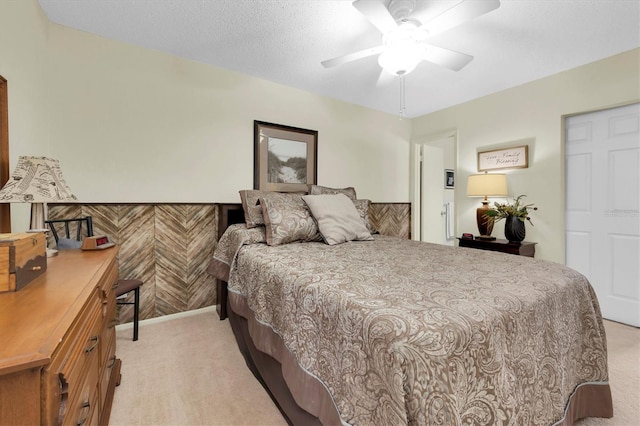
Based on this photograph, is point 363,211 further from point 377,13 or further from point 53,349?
point 53,349

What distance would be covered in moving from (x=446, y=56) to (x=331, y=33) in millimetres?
890

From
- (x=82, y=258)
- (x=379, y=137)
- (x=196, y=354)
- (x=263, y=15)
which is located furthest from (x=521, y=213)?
(x=82, y=258)

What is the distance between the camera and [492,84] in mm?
3193

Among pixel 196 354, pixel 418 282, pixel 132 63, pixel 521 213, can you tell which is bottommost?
pixel 196 354

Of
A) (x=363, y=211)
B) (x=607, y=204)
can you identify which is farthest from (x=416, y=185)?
(x=607, y=204)

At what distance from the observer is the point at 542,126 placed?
3045 mm

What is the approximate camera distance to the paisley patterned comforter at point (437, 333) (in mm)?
762

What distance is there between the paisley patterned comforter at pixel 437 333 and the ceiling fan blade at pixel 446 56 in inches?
54.6

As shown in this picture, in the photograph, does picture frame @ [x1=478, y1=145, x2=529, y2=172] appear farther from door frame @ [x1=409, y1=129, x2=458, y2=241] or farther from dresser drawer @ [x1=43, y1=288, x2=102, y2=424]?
dresser drawer @ [x1=43, y1=288, x2=102, y2=424]

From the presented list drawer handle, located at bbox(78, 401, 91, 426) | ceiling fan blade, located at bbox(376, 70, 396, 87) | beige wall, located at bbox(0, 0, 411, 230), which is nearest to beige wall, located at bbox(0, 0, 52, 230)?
beige wall, located at bbox(0, 0, 411, 230)

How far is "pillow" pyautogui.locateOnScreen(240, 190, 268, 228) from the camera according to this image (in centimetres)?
237

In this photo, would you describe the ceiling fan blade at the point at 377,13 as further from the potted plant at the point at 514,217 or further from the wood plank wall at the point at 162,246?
the potted plant at the point at 514,217

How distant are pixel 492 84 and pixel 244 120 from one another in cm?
281

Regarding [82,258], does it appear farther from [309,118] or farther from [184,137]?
[309,118]
